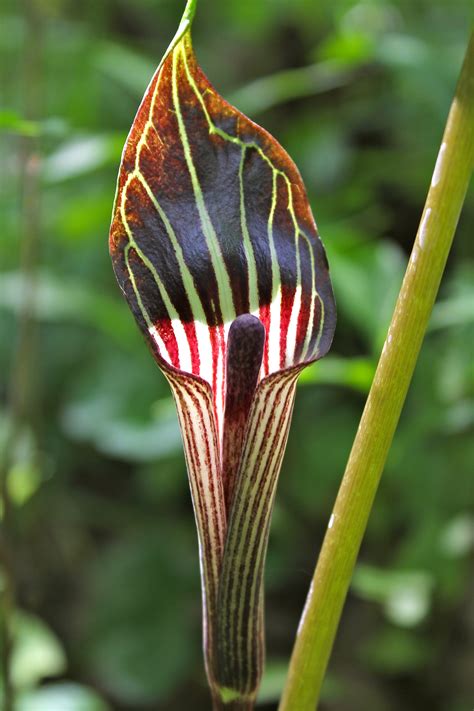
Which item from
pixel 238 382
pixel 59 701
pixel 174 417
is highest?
pixel 238 382

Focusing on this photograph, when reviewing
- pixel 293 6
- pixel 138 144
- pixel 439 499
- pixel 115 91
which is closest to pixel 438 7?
pixel 293 6

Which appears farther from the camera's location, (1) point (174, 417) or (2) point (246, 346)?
(1) point (174, 417)

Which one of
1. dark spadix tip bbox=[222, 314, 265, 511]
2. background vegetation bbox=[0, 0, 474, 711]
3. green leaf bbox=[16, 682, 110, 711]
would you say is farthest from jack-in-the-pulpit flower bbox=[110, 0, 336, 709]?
green leaf bbox=[16, 682, 110, 711]

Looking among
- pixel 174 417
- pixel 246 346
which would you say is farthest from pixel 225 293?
pixel 174 417

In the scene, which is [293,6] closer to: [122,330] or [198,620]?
A: [122,330]

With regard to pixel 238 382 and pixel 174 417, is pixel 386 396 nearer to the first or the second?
pixel 238 382

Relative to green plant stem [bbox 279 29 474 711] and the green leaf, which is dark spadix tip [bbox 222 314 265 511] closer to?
green plant stem [bbox 279 29 474 711]
